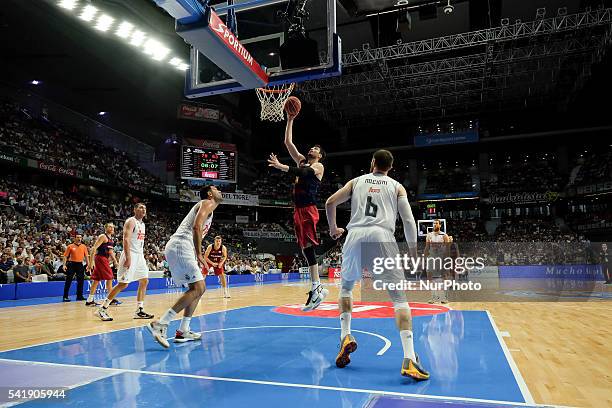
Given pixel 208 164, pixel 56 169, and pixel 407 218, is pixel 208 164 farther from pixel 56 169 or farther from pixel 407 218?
pixel 407 218

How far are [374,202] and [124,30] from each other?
15.0m

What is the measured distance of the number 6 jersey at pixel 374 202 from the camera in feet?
14.6

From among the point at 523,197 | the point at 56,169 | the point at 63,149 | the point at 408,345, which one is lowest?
the point at 408,345

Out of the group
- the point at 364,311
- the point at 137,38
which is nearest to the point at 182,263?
the point at 364,311

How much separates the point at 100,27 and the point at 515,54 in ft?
65.2

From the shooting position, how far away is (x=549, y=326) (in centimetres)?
722

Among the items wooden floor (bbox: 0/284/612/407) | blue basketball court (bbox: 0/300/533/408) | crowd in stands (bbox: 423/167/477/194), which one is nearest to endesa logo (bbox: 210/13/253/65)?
blue basketball court (bbox: 0/300/533/408)

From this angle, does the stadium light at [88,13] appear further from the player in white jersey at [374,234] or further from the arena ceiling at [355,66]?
the player in white jersey at [374,234]

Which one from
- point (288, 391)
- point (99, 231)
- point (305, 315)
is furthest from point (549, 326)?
point (99, 231)

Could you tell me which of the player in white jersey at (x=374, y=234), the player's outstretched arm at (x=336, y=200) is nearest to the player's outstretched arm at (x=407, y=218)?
the player in white jersey at (x=374, y=234)

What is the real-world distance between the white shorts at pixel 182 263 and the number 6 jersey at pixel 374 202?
2.29m

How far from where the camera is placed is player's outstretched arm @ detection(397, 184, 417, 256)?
14.1 feet

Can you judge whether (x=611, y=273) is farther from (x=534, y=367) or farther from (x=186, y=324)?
(x=186, y=324)

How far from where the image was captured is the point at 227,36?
583 cm
